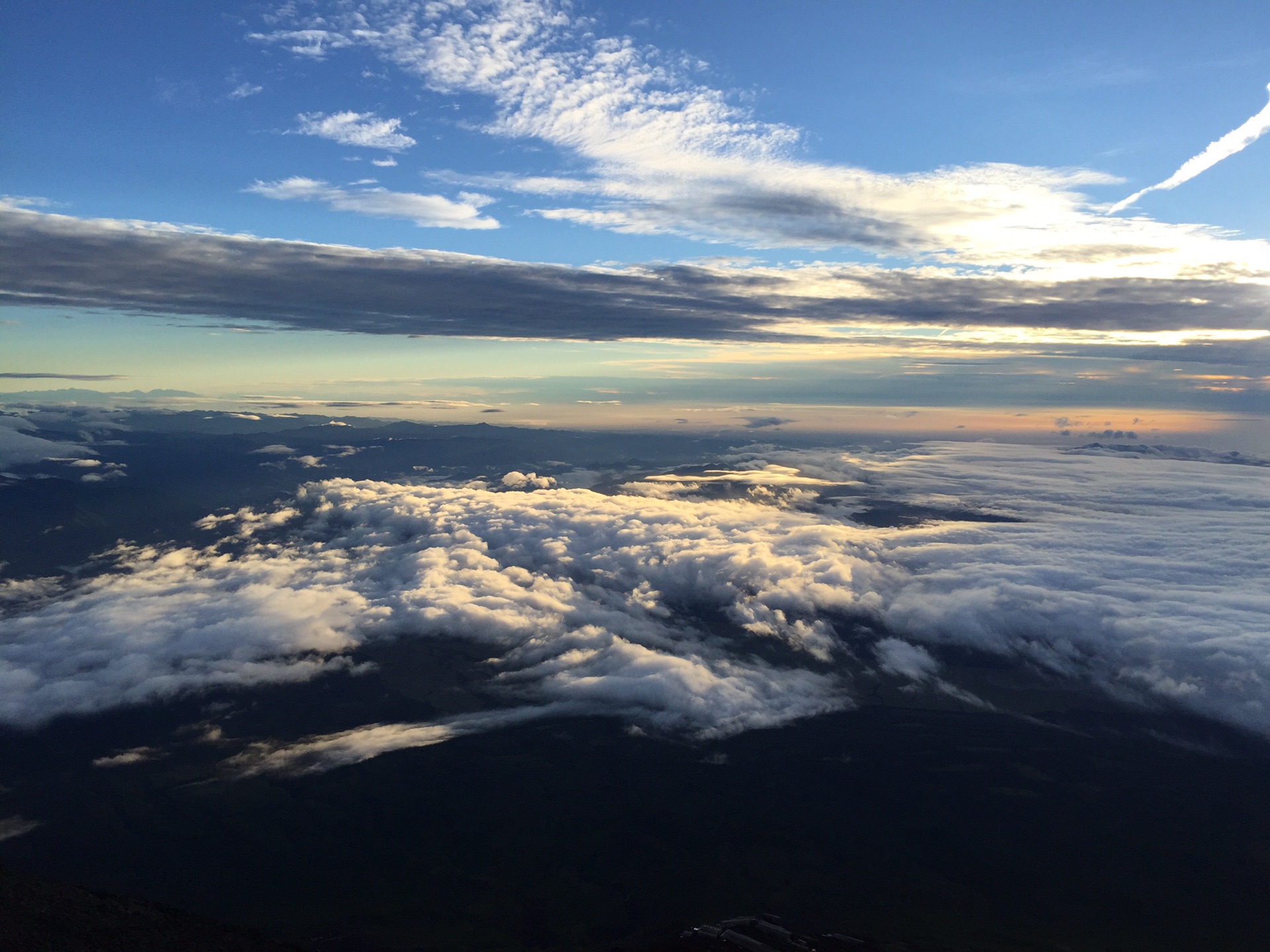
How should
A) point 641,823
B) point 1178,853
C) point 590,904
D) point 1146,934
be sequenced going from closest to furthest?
1. point 1146,934
2. point 590,904
3. point 1178,853
4. point 641,823

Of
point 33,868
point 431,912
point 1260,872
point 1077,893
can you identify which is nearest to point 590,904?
point 431,912

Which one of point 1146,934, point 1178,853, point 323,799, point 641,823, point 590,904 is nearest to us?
point 1146,934

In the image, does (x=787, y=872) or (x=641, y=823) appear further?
(x=641, y=823)

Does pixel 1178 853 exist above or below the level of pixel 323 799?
above

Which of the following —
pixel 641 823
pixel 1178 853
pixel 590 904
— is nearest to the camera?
pixel 590 904

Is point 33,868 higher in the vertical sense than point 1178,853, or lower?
lower

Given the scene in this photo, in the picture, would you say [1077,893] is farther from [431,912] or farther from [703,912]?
[431,912]

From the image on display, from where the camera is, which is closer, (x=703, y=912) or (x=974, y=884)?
(x=703, y=912)

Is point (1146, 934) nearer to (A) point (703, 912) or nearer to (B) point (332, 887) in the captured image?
(A) point (703, 912)

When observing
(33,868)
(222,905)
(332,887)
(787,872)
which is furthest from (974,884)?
(33,868)
